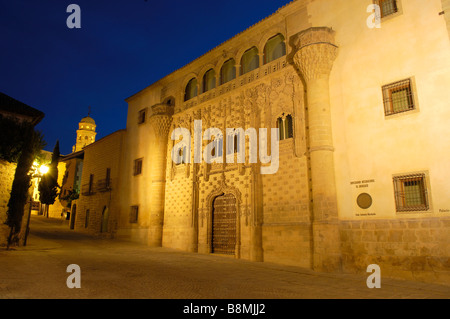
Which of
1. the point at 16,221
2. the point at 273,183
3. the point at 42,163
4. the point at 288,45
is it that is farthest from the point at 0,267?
the point at 288,45

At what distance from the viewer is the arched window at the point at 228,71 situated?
15.6 m

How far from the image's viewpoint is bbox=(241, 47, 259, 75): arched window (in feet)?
47.6

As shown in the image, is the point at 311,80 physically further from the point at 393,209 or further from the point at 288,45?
the point at 393,209

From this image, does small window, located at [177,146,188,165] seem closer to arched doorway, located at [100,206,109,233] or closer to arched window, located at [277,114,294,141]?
arched window, located at [277,114,294,141]

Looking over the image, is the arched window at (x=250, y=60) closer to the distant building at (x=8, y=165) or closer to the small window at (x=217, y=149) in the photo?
the small window at (x=217, y=149)

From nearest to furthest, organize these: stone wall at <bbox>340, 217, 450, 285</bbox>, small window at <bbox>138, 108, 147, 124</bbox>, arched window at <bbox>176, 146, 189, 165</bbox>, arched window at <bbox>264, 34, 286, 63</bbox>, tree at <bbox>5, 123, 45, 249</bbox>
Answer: stone wall at <bbox>340, 217, 450, 285</bbox> < arched window at <bbox>264, 34, 286, 63</bbox> < tree at <bbox>5, 123, 45, 249</bbox> < arched window at <bbox>176, 146, 189, 165</bbox> < small window at <bbox>138, 108, 147, 124</bbox>

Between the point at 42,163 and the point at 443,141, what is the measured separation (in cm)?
1641

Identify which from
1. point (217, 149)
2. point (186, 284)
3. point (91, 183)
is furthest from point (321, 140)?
point (91, 183)

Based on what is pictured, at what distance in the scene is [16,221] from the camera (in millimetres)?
14422

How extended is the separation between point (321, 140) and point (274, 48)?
5.35 meters

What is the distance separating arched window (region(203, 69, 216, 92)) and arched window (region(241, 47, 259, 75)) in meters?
2.21

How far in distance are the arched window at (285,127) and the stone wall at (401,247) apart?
4.04 meters

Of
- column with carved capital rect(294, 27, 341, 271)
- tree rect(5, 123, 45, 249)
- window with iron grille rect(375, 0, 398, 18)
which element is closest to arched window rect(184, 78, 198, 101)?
column with carved capital rect(294, 27, 341, 271)

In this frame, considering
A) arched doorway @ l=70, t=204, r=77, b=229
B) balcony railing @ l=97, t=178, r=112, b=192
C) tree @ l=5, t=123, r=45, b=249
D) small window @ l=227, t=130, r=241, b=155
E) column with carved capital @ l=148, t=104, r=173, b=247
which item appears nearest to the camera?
small window @ l=227, t=130, r=241, b=155
